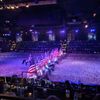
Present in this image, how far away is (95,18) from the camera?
39.9 meters

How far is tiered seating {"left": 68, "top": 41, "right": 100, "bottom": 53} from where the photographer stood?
33344mm

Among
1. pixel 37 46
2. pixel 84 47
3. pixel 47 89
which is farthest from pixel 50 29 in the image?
pixel 47 89

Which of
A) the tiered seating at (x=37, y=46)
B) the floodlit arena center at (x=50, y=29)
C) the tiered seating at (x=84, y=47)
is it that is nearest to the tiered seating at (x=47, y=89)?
the floodlit arena center at (x=50, y=29)

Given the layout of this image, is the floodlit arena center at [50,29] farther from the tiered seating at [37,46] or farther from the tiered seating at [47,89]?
the tiered seating at [47,89]

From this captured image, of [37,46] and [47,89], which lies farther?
[37,46]

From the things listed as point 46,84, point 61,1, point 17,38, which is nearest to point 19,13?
point 17,38

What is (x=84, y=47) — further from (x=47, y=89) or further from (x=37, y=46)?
(x=47, y=89)

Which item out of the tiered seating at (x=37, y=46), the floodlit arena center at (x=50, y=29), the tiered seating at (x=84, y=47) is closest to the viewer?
the tiered seating at (x=84, y=47)

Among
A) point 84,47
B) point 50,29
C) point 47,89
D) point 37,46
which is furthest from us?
point 50,29

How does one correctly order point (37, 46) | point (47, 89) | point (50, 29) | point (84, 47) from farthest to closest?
1. point (50, 29)
2. point (37, 46)
3. point (84, 47)
4. point (47, 89)

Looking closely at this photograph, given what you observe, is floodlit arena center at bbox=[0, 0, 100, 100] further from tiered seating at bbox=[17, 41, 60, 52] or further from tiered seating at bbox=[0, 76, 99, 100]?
tiered seating at bbox=[0, 76, 99, 100]

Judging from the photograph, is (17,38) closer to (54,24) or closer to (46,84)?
(54,24)

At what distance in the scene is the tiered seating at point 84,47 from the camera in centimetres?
3334

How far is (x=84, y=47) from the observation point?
1367 inches
